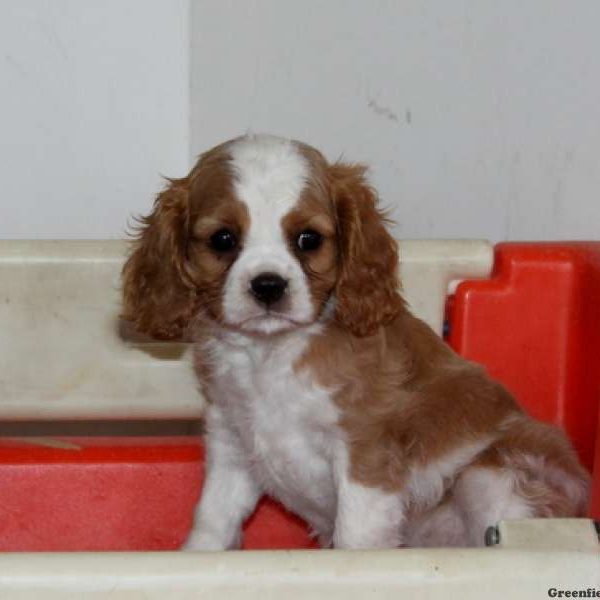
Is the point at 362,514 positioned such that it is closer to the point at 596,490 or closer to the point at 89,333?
the point at 596,490

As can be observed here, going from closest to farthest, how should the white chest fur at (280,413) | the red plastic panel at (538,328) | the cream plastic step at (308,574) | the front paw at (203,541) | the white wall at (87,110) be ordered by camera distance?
the cream plastic step at (308,574) < the white chest fur at (280,413) < the front paw at (203,541) < the red plastic panel at (538,328) < the white wall at (87,110)

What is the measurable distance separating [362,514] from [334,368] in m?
0.27

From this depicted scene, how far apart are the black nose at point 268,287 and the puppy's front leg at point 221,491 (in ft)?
1.54

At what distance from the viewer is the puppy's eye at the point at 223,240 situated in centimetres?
222

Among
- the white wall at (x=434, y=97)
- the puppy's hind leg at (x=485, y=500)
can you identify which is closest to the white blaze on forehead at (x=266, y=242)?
the puppy's hind leg at (x=485, y=500)

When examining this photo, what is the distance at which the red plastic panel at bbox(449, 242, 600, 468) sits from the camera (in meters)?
2.70

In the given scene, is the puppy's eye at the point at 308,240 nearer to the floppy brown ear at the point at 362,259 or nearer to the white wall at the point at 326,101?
the floppy brown ear at the point at 362,259

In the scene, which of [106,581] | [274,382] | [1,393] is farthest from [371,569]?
[1,393]

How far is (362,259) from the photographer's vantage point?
92.4 inches

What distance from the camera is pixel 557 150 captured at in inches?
109

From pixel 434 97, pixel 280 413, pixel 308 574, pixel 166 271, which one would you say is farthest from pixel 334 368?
pixel 434 97

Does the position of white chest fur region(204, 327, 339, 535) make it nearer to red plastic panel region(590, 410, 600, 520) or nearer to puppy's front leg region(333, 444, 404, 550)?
puppy's front leg region(333, 444, 404, 550)

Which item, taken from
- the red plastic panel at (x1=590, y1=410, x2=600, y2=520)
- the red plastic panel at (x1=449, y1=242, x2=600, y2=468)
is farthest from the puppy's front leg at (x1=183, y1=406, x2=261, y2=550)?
the red plastic panel at (x1=590, y1=410, x2=600, y2=520)

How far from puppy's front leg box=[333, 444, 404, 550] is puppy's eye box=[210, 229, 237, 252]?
427 millimetres
